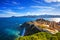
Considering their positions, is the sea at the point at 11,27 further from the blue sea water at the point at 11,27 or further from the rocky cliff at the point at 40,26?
the rocky cliff at the point at 40,26

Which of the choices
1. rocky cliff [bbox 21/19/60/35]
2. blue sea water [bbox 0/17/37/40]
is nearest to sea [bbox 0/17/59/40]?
blue sea water [bbox 0/17/37/40]

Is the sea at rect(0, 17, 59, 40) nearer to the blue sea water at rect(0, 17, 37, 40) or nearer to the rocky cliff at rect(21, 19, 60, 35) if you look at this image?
the blue sea water at rect(0, 17, 37, 40)

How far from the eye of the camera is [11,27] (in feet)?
15.2

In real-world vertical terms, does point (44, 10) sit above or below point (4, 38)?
above

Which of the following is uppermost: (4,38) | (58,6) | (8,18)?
(58,6)

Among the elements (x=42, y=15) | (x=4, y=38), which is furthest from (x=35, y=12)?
(x=4, y=38)

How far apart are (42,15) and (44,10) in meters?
0.17

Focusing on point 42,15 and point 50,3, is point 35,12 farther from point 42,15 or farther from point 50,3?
point 50,3

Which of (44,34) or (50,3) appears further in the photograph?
(50,3)

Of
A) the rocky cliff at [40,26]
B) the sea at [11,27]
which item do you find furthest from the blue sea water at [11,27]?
the rocky cliff at [40,26]

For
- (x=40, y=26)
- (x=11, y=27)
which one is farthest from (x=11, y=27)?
(x=40, y=26)

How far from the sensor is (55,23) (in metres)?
4.62

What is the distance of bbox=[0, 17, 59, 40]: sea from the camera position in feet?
14.9

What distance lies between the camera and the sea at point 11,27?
455cm
